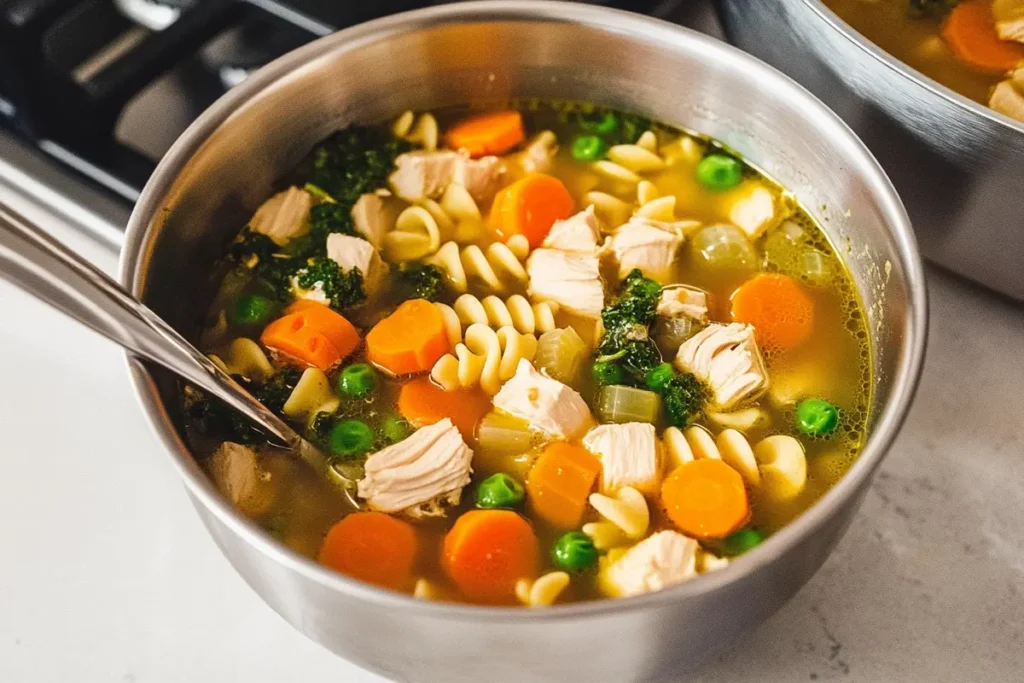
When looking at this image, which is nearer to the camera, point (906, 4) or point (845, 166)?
point (845, 166)

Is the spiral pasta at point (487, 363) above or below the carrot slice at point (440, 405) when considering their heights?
above

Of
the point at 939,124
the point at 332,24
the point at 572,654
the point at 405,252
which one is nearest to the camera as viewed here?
the point at 572,654

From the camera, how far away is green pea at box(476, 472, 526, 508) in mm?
1528

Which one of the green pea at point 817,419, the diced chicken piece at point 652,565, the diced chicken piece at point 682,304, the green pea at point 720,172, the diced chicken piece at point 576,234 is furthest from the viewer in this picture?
the green pea at point 720,172

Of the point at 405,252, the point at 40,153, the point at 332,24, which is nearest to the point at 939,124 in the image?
the point at 405,252

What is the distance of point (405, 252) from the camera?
1919mm

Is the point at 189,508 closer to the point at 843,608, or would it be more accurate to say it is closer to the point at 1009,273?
the point at 843,608

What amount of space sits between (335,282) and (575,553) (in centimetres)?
67

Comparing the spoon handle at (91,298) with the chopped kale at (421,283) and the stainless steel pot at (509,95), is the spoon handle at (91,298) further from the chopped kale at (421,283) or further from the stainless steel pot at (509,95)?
the chopped kale at (421,283)

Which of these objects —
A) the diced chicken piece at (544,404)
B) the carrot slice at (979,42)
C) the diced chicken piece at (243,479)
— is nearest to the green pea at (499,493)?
the diced chicken piece at (544,404)

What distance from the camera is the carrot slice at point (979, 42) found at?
78.7 inches

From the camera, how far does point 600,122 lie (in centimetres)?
207

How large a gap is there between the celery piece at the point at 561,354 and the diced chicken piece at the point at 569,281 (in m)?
0.07

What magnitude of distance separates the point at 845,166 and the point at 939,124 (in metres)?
0.16
